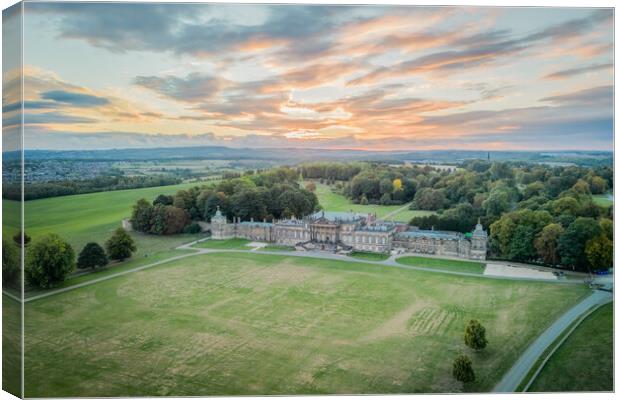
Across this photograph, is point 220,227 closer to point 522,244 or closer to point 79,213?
point 79,213

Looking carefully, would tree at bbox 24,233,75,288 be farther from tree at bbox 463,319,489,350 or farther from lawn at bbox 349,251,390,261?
tree at bbox 463,319,489,350

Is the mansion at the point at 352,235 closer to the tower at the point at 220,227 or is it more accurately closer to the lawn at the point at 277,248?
the tower at the point at 220,227

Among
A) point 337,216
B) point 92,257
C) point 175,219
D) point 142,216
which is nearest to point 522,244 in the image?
point 337,216

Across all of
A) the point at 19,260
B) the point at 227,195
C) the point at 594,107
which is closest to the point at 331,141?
the point at 227,195

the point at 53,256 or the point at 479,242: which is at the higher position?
the point at 479,242

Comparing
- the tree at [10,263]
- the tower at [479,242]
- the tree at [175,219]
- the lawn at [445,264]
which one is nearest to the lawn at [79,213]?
the tree at [10,263]

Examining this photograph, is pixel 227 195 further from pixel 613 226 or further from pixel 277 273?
pixel 613 226

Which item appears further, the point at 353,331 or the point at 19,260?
the point at 353,331
